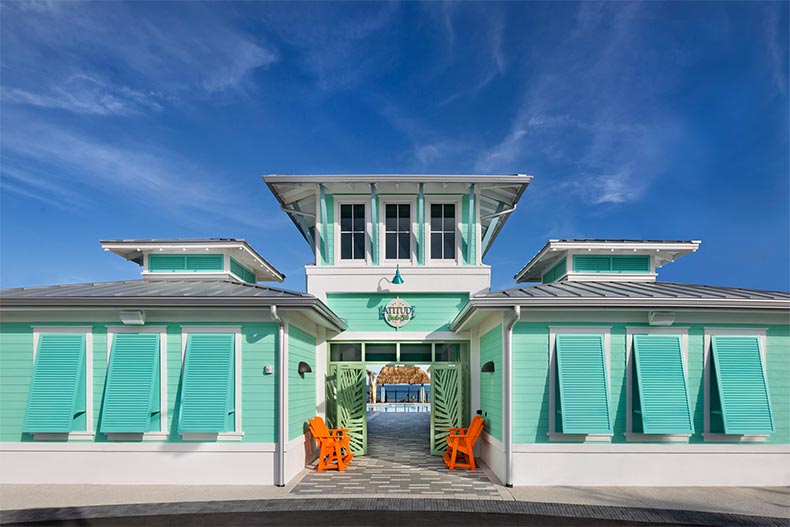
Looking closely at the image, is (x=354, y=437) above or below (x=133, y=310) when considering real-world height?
below

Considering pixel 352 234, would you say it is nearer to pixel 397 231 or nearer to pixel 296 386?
pixel 397 231

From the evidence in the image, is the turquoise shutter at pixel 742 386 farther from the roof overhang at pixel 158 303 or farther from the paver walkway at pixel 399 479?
the roof overhang at pixel 158 303

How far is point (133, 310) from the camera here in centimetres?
829

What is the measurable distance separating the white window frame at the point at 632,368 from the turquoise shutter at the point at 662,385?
0.08 m

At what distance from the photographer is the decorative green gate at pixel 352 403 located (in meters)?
11.0

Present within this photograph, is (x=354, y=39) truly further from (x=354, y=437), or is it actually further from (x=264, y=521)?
(x=264, y=521)

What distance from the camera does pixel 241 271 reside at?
12.6m

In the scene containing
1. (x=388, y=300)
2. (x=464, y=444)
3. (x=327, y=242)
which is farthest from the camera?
(x=327, y=242)

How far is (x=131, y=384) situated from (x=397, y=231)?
6669 millimetres

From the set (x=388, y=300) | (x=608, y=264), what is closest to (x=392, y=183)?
(x=388, y=300)

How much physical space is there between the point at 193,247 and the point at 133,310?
3250 mm

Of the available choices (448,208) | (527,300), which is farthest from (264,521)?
(448,208)

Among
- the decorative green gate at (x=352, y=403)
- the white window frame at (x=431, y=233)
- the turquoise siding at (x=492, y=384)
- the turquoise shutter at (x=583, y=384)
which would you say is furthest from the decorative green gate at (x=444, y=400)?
the turquoise shutter at (x=583, y=384)

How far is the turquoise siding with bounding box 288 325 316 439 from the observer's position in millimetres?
8648
